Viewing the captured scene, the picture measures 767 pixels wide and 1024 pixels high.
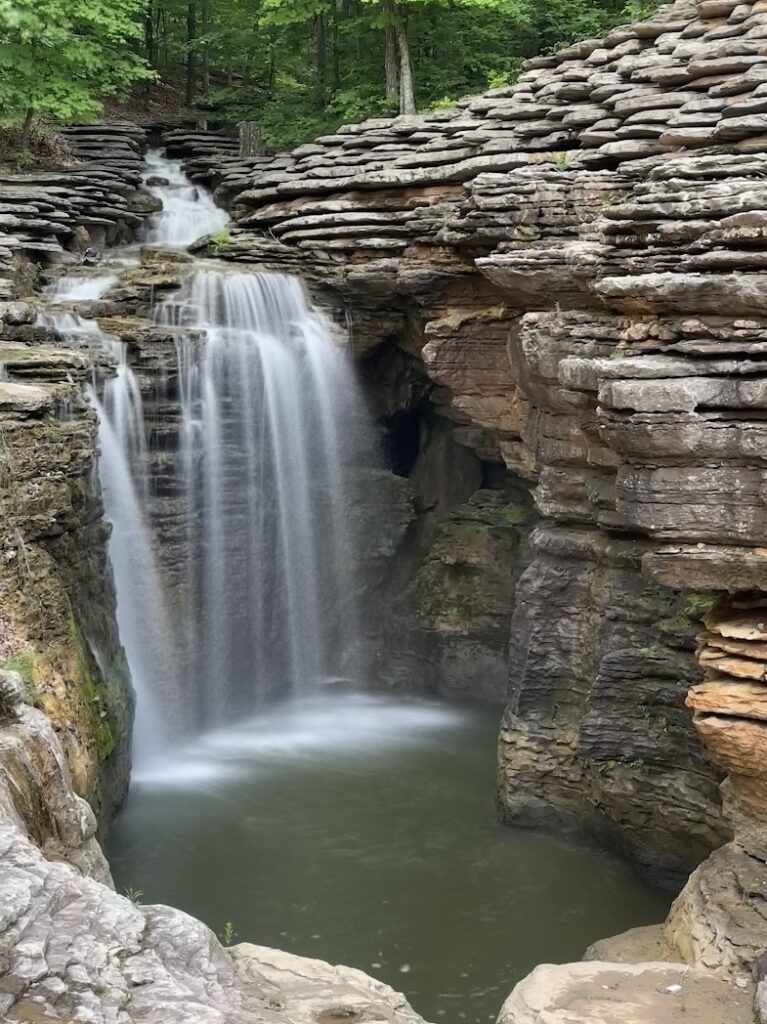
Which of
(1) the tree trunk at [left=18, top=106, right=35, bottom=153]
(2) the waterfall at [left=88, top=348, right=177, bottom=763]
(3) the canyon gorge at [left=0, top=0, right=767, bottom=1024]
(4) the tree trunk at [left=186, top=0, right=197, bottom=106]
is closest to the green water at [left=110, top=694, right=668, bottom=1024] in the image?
(3) the canyon gorge at [left=0, top=0, right=767, bottom=1024]

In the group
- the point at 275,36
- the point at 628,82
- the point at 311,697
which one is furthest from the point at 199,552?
the point at 275,36

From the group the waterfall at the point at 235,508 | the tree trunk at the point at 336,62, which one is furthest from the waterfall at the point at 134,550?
the tree trunk at the point at 336,62

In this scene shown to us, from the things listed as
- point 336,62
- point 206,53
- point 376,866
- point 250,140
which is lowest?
point 376,866

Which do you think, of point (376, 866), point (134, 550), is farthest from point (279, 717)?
point (376, 866)

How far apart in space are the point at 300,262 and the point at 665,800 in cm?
1016

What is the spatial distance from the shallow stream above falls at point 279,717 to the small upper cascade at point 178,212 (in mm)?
115

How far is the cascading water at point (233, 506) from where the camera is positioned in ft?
47.1

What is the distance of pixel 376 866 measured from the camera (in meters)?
11.4

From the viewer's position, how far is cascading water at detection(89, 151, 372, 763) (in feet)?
47.1

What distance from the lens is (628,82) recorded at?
52.6 ft

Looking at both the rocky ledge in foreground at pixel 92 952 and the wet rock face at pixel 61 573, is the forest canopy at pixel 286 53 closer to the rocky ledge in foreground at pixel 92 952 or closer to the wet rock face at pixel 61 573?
the wet rock face at pixel 61 573

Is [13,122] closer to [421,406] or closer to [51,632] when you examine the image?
[421,406]

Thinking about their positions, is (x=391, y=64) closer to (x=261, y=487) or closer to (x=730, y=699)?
(x=261, y=487)

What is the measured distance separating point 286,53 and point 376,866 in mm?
22071
